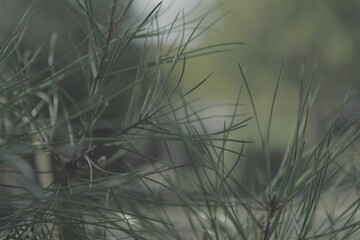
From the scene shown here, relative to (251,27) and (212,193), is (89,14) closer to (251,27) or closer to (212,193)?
(212,193)

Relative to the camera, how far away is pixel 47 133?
0.32 meters

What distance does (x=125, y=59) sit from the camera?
353 cm

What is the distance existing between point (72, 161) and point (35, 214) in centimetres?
3

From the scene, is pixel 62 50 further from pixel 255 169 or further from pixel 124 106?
pixel 255 169

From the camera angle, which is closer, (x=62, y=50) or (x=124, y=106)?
(x=62, y=50)

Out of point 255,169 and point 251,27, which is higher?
point 251,27

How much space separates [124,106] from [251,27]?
180 cm

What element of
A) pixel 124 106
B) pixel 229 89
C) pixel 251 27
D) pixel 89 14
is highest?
pixel 229 89

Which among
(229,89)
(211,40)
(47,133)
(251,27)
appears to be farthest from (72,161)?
(229,89)

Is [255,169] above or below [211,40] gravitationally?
below

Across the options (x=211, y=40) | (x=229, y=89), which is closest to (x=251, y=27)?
(x=211, y=40)

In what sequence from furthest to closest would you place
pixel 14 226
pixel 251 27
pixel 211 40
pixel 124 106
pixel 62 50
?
pixel 211 40, pixel 251 27, pixel 124 106, pixel 62 50, pixel 14 226

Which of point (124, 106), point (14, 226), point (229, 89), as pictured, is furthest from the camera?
point (229, 89)

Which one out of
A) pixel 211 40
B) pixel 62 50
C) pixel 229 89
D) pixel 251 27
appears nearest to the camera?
pixel 62 50
